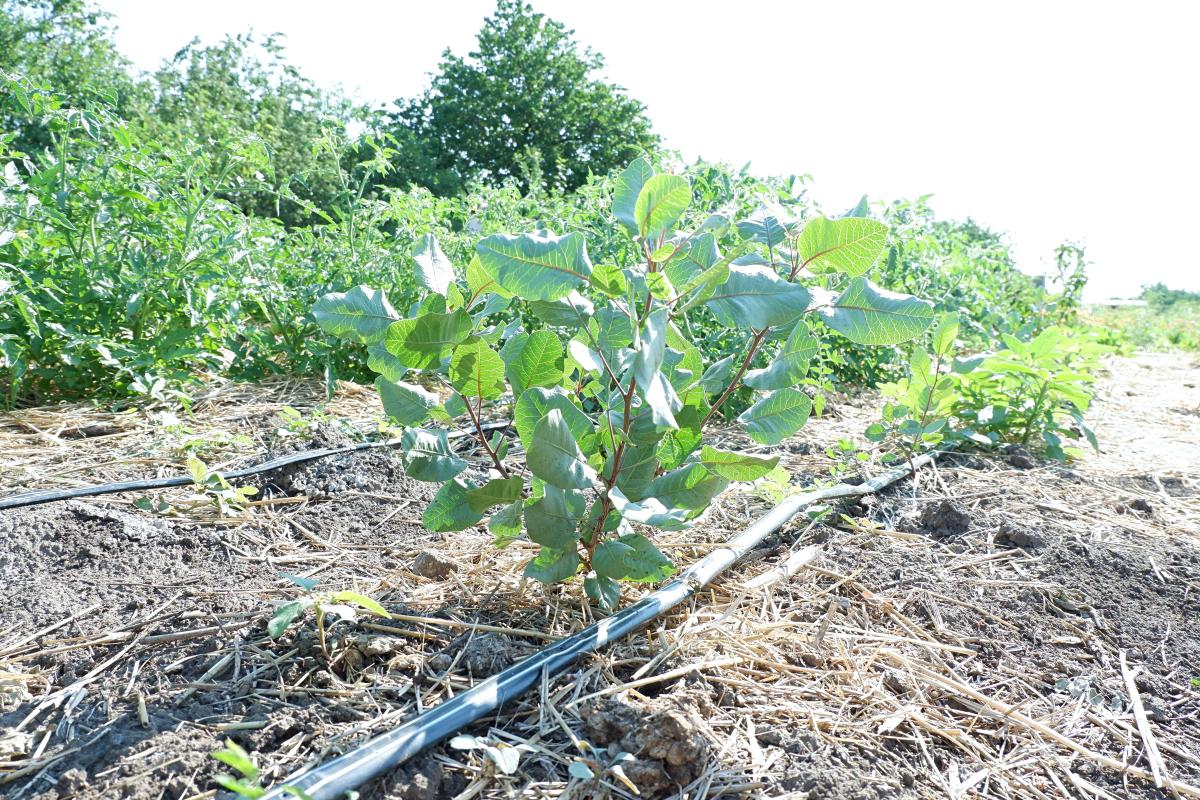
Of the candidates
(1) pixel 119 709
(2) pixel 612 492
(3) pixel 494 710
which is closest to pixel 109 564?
(1) pixel 119 709

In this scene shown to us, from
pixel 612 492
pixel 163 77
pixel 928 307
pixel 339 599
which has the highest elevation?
pixel 163 77

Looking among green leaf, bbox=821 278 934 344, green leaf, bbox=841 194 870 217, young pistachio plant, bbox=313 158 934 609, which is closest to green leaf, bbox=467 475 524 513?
young pistachio plant, bbox=313 158 934 609

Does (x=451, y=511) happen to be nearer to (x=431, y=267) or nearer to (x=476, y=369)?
(x=476, y=369)

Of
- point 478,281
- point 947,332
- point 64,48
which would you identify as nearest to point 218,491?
point 478,281

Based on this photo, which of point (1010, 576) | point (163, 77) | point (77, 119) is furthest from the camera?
point (163, 77)

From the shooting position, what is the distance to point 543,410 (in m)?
1.35

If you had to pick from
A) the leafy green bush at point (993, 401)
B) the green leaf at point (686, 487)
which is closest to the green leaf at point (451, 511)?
the green leaf at point (686, 487)

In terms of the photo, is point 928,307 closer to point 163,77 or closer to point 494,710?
point 494,710

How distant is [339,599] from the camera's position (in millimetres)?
1332

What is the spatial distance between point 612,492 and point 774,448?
1884 millimetres

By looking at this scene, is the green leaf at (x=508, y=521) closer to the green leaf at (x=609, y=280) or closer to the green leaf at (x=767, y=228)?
the green leaf at (x=609, y=280)

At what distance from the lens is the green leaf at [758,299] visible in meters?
1.24

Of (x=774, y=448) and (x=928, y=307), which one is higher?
(x=928, y=307)

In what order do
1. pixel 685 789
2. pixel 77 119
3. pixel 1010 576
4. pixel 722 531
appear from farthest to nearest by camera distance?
pixel 77 119
pixel 722 531
pixel 1010 576
pixel 685 789
